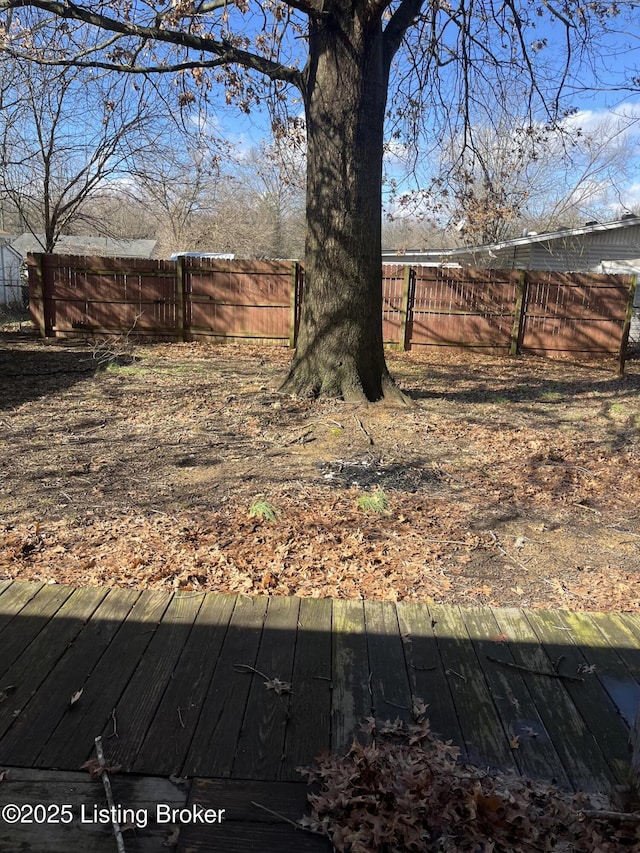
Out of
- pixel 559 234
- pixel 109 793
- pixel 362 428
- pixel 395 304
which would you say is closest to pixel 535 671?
pixel 109 793

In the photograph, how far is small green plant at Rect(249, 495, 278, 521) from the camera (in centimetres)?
406

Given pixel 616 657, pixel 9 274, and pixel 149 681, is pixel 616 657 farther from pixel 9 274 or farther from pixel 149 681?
pixel 9 274

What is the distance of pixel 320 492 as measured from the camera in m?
4.62

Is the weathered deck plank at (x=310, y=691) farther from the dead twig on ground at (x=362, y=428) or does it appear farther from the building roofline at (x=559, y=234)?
the building roofline at (x=559, y=234)

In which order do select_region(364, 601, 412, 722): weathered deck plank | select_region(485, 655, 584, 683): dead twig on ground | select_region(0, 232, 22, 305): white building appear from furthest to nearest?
1. select_region(0, 232, 22, 305): white building
2. select_region(485, 655, 584, 683): dead twig on ground
3. select_region(364, 601, 412, 722): weathered deck plank

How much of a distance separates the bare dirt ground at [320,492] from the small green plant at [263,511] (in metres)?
0.07

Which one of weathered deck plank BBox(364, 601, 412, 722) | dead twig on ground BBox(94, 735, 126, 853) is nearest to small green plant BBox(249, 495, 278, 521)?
weathered deck plank BBox(364, 601, 412, 722)

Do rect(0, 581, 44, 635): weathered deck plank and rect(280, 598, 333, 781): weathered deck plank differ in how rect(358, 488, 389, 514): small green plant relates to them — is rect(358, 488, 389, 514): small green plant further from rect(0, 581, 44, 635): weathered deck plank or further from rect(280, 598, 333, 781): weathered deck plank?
rect(0, 581, 44, 635): weathered deck plank

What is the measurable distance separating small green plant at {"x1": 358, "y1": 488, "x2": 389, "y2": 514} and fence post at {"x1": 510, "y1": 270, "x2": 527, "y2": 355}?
35.7 ft

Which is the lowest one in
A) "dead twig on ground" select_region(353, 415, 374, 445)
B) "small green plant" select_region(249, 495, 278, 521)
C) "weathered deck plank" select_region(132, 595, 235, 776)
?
"weathered deck plank" select_region(132, 595, 235, 776)

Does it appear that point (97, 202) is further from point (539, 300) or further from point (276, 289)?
point (539, 300)

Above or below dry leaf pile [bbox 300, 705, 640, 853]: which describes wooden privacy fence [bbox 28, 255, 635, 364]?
above

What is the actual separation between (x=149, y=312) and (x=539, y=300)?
9326mm

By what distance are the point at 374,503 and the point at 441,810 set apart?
266 cm
